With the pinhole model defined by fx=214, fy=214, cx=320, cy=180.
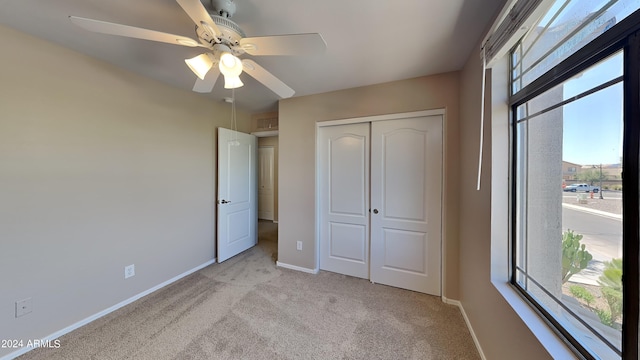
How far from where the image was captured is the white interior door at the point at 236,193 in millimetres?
3141

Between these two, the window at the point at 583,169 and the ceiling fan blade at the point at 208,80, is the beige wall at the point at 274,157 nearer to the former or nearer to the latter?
the ceiling fan blade at the point at 208,80

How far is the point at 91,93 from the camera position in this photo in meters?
1.94

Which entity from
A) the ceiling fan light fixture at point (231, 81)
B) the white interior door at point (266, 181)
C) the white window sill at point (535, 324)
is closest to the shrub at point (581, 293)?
the white window sill at point (535, 324)

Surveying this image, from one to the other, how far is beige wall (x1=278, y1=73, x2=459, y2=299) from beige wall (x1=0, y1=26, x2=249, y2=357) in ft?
4.19

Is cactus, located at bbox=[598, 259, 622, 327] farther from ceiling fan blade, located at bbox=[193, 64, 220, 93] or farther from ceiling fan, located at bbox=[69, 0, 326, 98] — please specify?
ceiling fan blade, located at bbox=[193, 64, 220, 93]

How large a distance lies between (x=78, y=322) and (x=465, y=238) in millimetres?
3478

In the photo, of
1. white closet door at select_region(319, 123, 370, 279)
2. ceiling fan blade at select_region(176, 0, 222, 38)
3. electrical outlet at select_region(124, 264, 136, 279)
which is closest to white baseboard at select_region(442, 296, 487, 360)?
white closet door at select_region(319, 123, 370, 279)

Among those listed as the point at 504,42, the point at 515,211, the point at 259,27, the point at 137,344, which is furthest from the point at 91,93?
the point at 515,211

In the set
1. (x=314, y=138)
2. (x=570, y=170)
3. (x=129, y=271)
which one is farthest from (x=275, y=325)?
(x=570, y=170)

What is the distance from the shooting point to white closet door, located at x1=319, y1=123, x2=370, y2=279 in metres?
2.66

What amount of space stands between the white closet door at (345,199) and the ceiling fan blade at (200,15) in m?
1.81

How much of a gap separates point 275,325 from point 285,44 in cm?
210

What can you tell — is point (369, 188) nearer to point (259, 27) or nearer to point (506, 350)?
point (506, 350)

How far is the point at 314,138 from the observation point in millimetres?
2814
